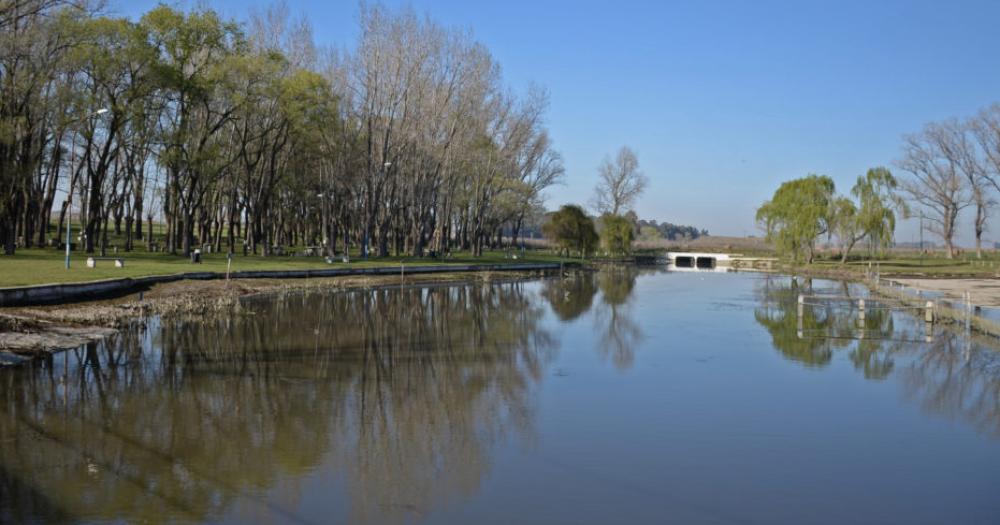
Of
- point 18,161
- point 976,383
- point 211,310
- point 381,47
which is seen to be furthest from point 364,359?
point 381,47

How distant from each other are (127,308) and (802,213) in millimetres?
59144

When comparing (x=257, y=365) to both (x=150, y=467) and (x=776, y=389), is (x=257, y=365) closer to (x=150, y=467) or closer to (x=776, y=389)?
(x=150, y=467)

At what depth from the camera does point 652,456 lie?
11.0 m

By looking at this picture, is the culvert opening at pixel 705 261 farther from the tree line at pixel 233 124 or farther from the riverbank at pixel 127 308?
the riverbank at pixel 127 308

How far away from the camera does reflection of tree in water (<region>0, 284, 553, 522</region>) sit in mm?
8945

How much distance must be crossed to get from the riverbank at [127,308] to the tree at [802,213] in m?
39.0

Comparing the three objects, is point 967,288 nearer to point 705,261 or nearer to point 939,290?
point 939,290

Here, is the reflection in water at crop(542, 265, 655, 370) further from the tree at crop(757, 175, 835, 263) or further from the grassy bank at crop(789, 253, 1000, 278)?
the tree at crop(757, 175, 835, 263)

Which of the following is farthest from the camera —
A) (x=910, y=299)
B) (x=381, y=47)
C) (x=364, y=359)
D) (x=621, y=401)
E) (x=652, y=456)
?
(x=381, y=47)

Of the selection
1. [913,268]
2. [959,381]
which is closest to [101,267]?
[959,381]

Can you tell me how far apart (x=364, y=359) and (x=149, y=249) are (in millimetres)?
39807

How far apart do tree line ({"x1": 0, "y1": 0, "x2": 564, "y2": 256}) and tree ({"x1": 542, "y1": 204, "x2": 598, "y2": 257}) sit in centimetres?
665

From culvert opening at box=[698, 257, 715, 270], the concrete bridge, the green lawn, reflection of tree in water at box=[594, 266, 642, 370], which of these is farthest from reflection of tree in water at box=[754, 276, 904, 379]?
culvert opening at box=[698, 257, 715, 270]

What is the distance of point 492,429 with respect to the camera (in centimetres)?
1223
